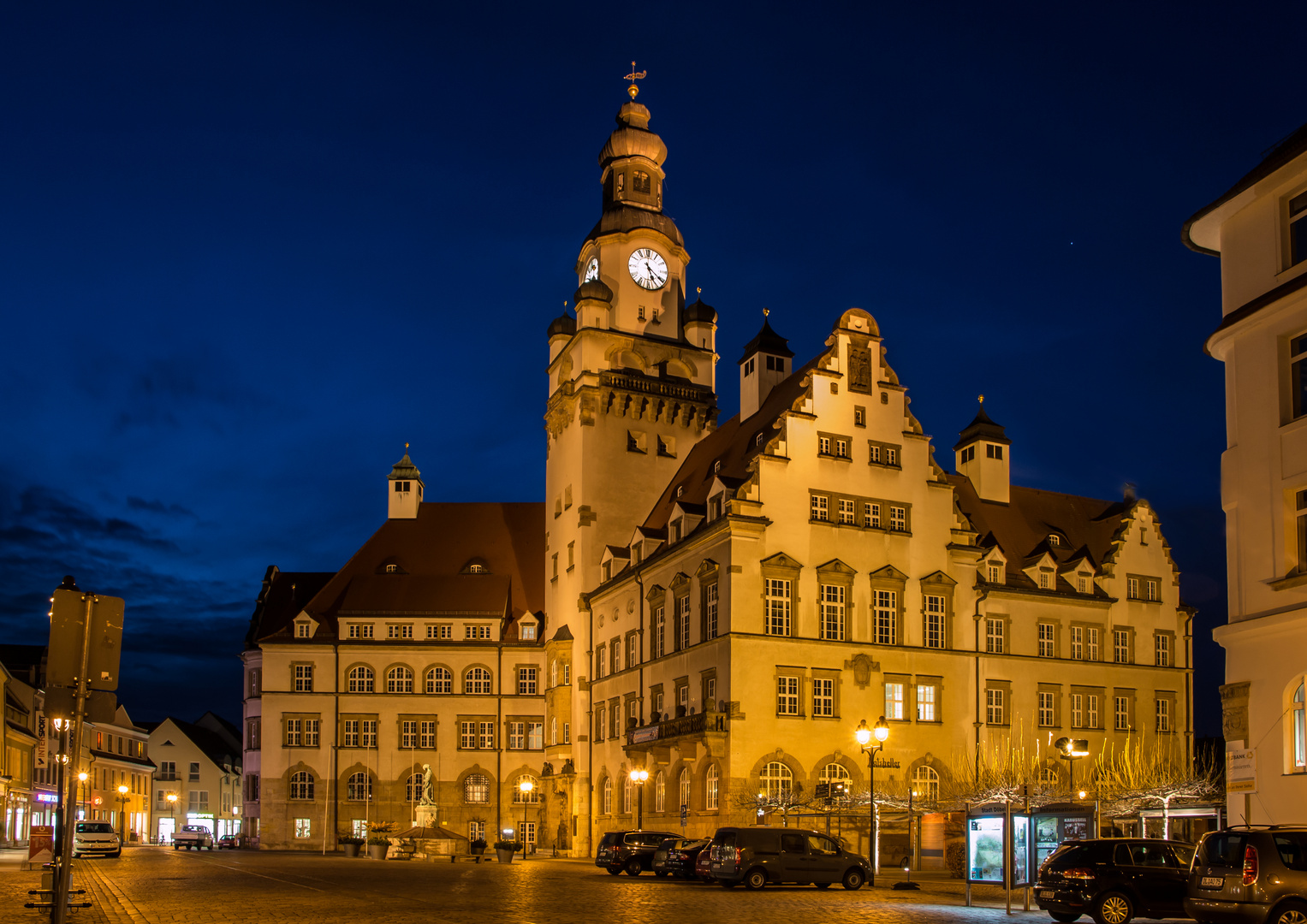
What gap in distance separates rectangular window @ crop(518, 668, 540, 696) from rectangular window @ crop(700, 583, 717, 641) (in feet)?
83.0

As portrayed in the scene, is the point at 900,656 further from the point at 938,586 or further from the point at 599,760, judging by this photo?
the point at 599,760

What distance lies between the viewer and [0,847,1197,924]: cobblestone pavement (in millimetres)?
23391

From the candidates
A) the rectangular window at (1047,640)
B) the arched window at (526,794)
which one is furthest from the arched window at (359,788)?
the rectangular window at (1047,640)

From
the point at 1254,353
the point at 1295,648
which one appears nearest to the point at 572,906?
the point at 1295,648

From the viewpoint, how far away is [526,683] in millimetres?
76750

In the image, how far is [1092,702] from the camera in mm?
60281

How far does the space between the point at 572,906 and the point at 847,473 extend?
30.7 meters

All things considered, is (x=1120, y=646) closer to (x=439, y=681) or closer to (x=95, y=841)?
(x=439, y=681)

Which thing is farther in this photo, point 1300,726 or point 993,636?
point 993,636

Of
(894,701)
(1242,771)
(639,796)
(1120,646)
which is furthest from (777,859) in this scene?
(1120,646)

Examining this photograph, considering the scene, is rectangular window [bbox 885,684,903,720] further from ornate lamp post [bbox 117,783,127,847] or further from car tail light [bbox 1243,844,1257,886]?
ornate lamp post [bbox 117,783,127,847]

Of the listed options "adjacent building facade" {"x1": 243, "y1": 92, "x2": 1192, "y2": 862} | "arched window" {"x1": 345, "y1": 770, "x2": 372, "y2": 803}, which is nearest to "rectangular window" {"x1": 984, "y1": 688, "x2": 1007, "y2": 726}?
"adjacent building facade" {"x1": 243, "y1": 92, "x2": 1192, "y2": 862}

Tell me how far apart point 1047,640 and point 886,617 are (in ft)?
31.4

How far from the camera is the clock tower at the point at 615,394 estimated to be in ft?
224
